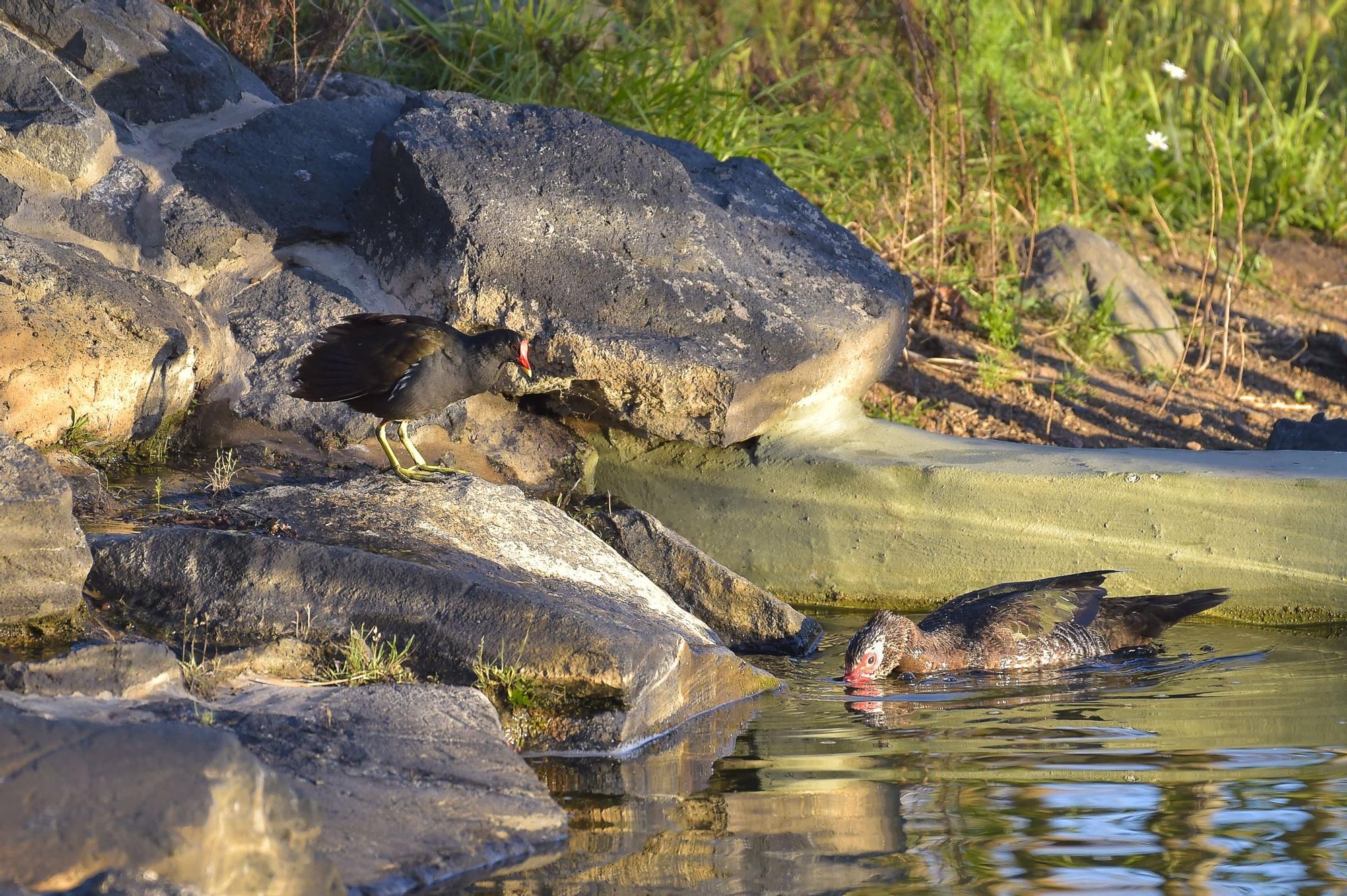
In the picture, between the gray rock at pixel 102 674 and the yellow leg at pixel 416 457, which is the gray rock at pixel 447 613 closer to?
the gray rock at pixel 102 674

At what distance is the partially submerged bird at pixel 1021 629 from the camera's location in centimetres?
562

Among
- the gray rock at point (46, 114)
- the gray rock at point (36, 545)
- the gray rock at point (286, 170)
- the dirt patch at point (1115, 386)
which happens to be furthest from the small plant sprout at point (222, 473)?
the dirt patch at point (1115, 386)

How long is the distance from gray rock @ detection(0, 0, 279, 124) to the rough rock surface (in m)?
1.38

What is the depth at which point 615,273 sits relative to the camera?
698 cm

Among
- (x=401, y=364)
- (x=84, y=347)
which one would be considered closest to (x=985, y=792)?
(x=401, y=364)

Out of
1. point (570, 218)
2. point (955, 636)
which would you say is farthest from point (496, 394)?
point (955, 636)

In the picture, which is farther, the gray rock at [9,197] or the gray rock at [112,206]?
the gray rock at [112,206]

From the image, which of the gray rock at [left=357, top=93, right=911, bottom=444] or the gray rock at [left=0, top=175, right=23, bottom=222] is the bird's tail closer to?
the gray rock at [left=357, top=93, right=911, bottom=444]

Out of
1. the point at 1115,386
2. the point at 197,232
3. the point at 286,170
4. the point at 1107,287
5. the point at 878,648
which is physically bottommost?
the point at 878,648

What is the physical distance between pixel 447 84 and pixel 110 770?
685 cm

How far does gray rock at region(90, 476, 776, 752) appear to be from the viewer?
4.70m

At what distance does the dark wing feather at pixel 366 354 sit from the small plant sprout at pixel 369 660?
1261 mm

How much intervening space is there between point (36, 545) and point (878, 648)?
2.82 meters

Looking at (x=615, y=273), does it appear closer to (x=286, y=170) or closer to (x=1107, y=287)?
(x=286, y=170)
